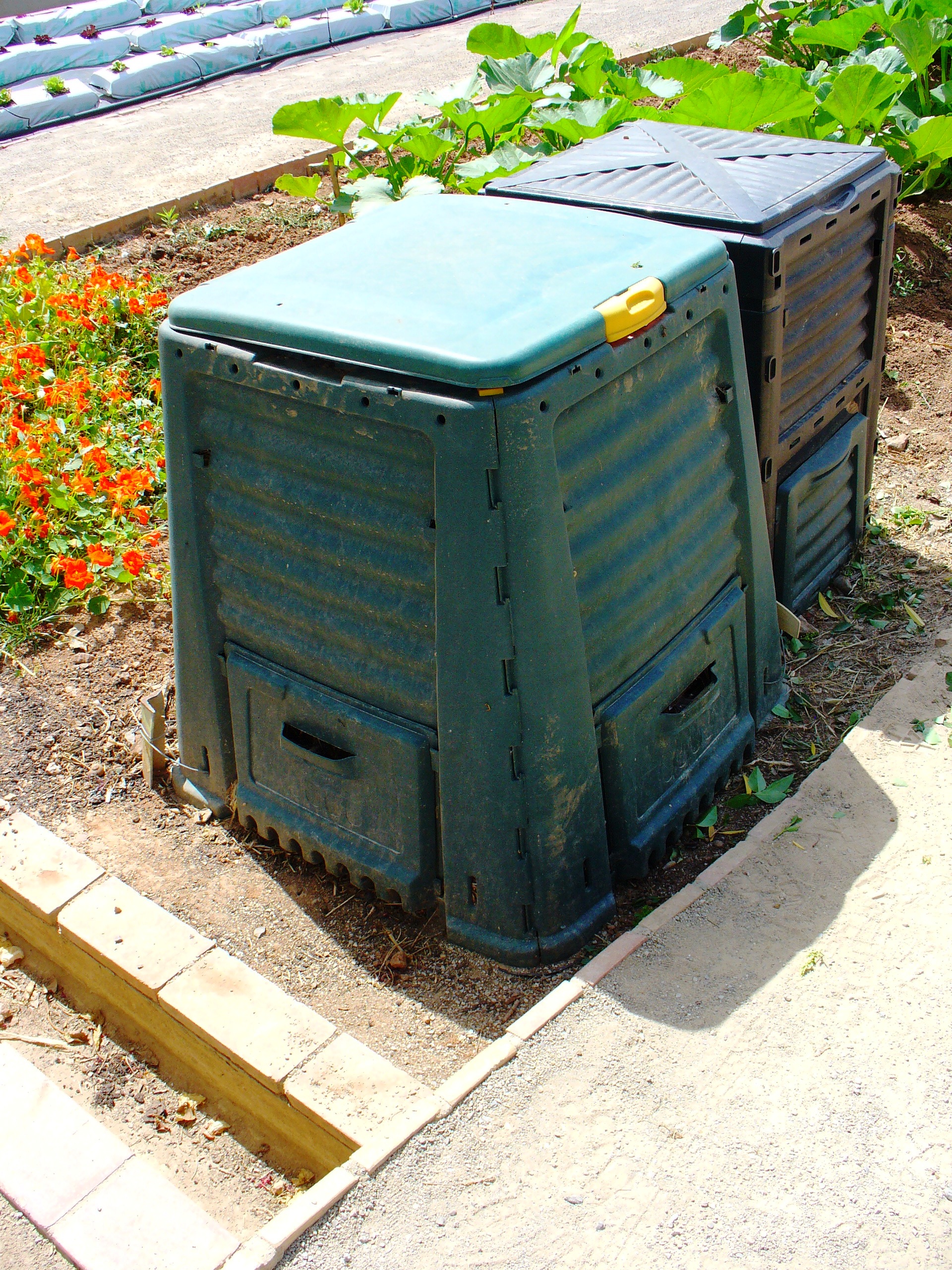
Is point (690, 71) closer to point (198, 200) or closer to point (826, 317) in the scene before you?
point (826, 317)

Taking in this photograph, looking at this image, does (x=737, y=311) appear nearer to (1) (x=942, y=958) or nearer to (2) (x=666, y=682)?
(2) (x=666, y=682)

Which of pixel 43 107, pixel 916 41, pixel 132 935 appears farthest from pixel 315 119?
pixel 43 107

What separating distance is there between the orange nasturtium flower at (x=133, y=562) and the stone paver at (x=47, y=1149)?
4.98 feet

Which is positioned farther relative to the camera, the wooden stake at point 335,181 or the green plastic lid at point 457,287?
the wooden stake at point 335,181

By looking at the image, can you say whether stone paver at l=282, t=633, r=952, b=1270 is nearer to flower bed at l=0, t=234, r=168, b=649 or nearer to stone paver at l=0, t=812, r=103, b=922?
stone paver at l=0, t=812, r=103, b=922

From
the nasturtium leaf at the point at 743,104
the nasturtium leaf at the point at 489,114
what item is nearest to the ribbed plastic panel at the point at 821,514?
the nasturtium leaf at the point at 743,104

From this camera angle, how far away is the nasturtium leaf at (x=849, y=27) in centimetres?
533

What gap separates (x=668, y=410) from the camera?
2330 millimetres

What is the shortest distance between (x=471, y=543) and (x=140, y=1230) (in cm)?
130

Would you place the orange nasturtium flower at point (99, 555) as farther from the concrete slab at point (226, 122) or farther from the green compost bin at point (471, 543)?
the concrete slab at point (226, 122)

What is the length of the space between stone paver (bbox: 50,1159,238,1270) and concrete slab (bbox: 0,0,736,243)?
511 cm

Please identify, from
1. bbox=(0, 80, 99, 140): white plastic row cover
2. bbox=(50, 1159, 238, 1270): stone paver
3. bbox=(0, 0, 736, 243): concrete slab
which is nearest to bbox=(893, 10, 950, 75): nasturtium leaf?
bbox=(0, 0, 736, 243): concrete slab

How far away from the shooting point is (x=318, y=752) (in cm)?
248

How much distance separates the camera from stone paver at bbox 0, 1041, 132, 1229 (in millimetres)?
2021
